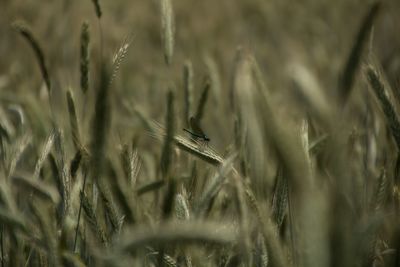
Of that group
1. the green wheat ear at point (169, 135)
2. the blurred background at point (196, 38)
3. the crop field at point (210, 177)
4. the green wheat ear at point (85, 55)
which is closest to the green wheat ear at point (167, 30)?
the crop field at point (210, 177)

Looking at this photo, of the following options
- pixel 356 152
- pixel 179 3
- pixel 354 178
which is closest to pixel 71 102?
pixel 354 178

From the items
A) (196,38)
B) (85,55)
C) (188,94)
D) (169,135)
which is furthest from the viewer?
(196,38)

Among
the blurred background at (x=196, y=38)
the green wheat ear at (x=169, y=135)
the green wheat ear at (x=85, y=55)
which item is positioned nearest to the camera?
the green wheat ear at (x=169, y=135)

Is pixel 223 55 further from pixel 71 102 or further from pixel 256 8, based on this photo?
pixel 71 102

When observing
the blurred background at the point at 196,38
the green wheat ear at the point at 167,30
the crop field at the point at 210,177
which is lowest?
the crop field at the point at 210,177

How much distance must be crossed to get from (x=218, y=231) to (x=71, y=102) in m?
0.37

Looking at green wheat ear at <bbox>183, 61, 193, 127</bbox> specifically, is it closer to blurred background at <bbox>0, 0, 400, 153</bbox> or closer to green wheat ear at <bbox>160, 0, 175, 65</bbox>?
green wheat ear at <bbox>160, 0, 175, 65</bbox>

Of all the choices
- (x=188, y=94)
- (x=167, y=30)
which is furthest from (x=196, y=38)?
(x=167, y=30)

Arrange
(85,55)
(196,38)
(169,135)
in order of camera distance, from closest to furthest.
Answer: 1. (169,135)
2. (85,55)
3. (196,38)

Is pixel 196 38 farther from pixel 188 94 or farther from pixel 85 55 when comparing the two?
pixel 85 55

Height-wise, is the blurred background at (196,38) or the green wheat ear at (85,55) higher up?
the blurred background at (196,38)

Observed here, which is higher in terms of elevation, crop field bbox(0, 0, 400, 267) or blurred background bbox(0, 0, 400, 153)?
blurred background bbox(0, 0, 400, 153)

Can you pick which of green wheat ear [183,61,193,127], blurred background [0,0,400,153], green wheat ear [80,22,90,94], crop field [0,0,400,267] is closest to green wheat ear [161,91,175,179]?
crop field [0,0,400,267]

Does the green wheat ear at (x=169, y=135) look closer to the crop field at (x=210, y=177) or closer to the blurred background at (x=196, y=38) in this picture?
the crop field at (x=210, y=177)
